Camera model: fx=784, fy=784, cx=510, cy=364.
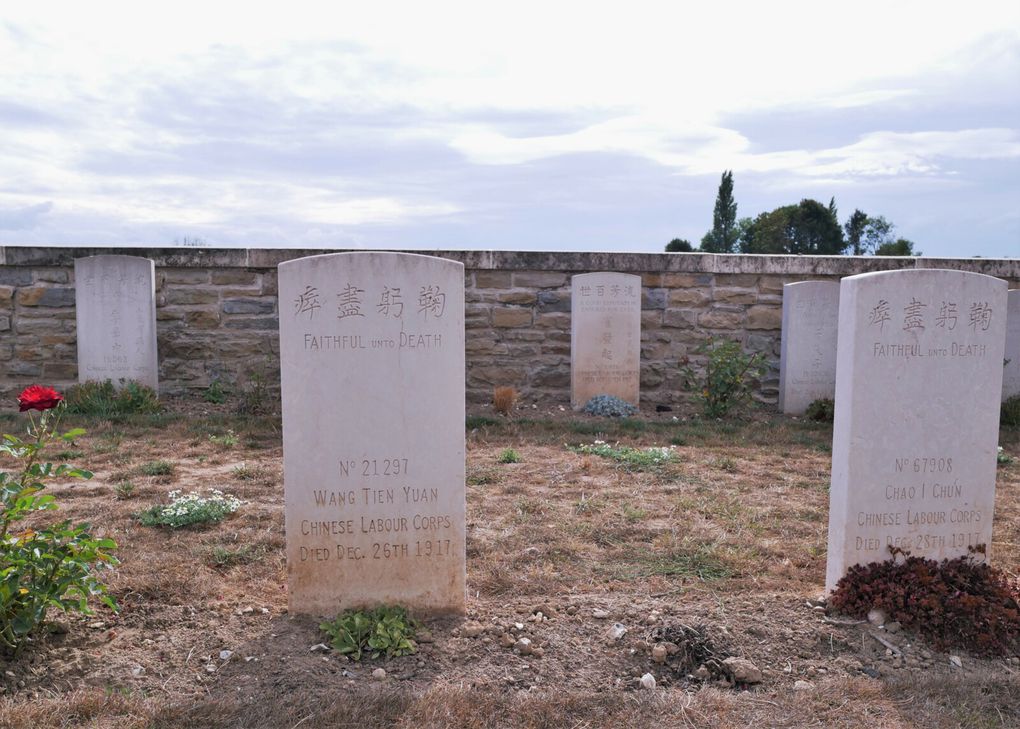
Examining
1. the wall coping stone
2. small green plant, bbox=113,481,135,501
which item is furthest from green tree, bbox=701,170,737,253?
small green plant, bbox=113,481,135,501

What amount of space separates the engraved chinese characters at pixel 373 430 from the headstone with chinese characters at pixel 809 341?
652 cm

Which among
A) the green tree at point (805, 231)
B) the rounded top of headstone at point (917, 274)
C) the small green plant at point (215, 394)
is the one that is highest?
Result: the green tree at point (805, 231)

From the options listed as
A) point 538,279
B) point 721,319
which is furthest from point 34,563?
point 721,319

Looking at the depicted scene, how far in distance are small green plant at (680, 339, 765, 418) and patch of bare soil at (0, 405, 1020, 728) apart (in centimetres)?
333

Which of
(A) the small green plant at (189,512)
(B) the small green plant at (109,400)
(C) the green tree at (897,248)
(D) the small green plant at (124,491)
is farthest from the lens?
(C) the green tree at (897,248)

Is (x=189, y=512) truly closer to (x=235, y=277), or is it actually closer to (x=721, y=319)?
(x=235, y=277)

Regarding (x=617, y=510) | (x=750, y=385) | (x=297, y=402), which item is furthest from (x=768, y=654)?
(x=750, y=385)

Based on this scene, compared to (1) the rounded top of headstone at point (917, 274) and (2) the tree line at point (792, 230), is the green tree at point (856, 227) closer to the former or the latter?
(2) the tree line at point (792, 230)

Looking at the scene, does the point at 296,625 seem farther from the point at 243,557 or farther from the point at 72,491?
the point at 72,491

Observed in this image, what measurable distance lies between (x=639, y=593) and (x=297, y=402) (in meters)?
1.81

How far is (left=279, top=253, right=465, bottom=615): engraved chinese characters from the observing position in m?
3.30

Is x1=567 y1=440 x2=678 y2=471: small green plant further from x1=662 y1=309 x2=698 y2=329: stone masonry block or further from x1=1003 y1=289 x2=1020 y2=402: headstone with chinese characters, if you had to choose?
x1=1003 y1=289 x2=1020 y2=402: headstone with chinese characters

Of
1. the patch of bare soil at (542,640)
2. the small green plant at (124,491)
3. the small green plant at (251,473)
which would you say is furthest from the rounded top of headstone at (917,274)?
the small green plant at (124,491)

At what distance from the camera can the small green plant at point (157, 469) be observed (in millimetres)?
5688
